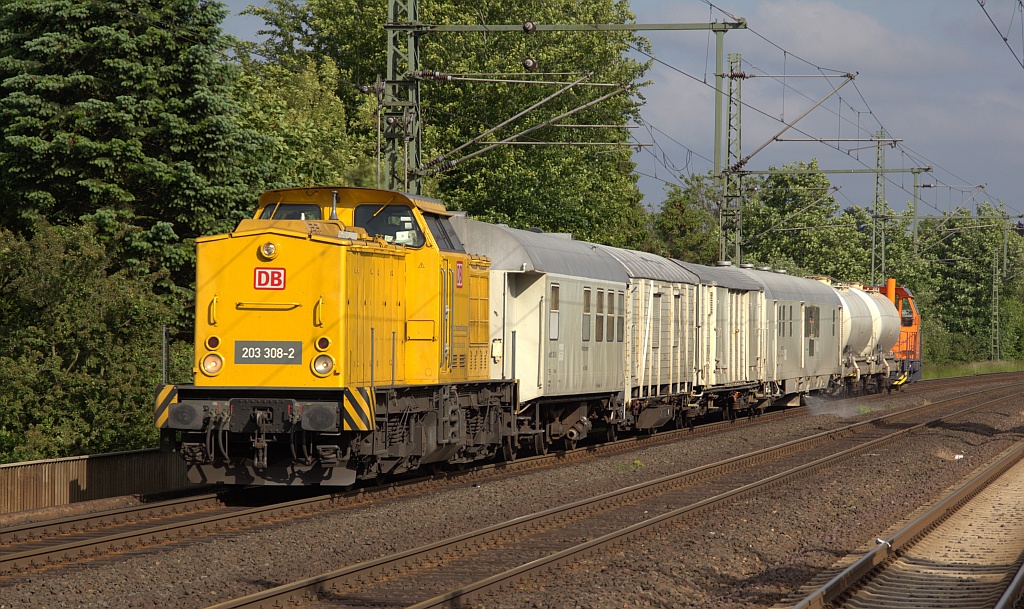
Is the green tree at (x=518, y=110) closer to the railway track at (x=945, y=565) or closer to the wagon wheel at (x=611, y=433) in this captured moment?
the wagon wheel at (x=611, y=433)

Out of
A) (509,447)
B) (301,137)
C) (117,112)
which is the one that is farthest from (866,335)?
(117,112)

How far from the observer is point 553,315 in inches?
706

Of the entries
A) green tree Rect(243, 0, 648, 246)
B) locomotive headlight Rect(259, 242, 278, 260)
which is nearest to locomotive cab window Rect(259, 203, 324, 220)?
locomotive headlight Rect(259, 242, 278, 260)

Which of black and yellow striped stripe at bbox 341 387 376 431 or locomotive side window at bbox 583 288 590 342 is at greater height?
locomotive side window at bbox 583 288 590 342

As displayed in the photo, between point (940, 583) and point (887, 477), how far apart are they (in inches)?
297

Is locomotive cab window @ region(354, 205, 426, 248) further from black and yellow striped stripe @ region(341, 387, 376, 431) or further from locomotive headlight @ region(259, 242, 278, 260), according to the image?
black and yellow striped stripe @ region(341, 387, 376, 431)

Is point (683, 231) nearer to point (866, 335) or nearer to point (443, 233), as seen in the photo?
point (866, 335)

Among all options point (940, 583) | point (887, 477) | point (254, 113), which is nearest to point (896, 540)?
point (940, 583)

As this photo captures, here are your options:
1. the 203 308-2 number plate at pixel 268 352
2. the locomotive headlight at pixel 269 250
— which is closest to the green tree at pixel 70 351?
the 203 308-2 number plate at pixel 268 352

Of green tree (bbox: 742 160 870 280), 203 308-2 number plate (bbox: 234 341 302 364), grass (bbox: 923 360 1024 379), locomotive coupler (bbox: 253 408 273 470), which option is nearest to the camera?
locomotive coupler (bbox: 253 408 273 470)

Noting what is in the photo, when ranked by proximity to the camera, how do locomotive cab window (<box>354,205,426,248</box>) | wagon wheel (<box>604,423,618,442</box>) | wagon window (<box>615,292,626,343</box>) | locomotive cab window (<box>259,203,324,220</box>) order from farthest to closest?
wagon wheel (<box>604,423,618,442</box>) < wagon window (<box>615,292,626,343</box>) < locomotive cab window (<box>354,205,426,248</box>) < locomotive cab window (<box>259,203,324,220</box>)

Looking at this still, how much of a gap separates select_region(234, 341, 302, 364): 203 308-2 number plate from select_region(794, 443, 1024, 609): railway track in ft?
21.7

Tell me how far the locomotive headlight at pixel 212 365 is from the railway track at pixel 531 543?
155 inches

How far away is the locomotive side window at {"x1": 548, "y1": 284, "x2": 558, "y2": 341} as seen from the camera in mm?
17750
